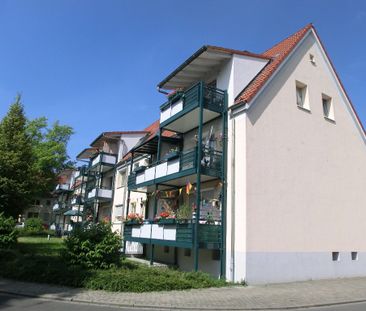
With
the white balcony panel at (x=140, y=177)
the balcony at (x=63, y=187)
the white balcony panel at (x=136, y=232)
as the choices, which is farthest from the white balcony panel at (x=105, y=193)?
the balcony at (x=63, y=187)

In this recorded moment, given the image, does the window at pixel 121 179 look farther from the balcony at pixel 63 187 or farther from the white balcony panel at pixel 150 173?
the balcony at pixel 63 187

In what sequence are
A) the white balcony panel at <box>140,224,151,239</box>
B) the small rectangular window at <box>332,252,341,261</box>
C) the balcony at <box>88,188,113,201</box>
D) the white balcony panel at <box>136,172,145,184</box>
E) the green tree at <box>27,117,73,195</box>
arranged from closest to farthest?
the small rectangular window at <box>332,252,341,261</box> < the white balcony panel at <box>140,224,151,239</box> < the white balcony panel at <box>136,172,145,184</box> < the balcony at <box>88,188,113,201</box> < the green tree at <box>27,117,73,195</box>

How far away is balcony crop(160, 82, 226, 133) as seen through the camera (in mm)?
15758

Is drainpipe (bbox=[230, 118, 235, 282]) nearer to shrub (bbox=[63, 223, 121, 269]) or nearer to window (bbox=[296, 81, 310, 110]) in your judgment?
window (bbox=[296, 81, 310, 110])

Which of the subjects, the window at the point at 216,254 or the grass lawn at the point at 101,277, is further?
the window at the point at 216,254

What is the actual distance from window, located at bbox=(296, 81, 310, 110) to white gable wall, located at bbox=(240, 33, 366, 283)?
22cm

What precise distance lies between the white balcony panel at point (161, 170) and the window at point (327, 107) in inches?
328

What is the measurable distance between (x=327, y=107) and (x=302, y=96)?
2.09 metres

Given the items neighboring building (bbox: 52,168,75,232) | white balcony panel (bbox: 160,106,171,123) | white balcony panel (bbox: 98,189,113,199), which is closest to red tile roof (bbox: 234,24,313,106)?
white balcony panel (bbox: 160,106,171,123)

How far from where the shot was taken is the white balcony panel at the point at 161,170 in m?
17.4

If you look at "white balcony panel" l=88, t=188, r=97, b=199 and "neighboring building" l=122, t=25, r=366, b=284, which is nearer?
"neighboring building" l=122, t=25, r=366, b=284

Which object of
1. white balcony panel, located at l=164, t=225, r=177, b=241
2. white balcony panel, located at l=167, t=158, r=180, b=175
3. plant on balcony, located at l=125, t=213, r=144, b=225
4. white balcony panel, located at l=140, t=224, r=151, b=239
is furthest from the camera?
plant on balcony, located at l=125, t=213, r=144, b=225

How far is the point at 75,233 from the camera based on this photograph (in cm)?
1356

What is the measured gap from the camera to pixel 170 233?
50.0 feet
